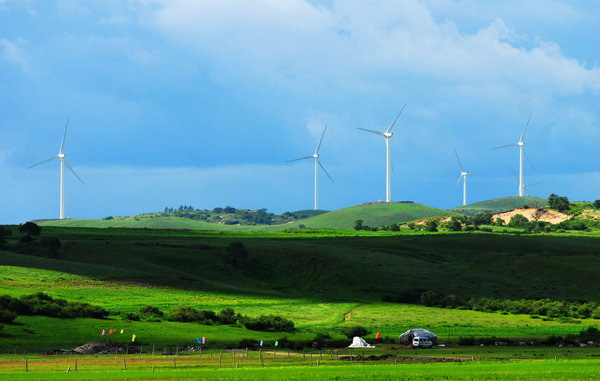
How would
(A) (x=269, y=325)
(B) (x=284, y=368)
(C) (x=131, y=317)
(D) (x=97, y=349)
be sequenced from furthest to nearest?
1. (A) (x=269, y=325)
2. (C) (x=131, y=317)
3. (D) (x=97, y=349)
4. (B) (x=284, y=368)

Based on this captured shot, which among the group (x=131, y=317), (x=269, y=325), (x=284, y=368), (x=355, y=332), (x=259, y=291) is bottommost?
(x=284, y=368)

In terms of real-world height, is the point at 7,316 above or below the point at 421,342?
above

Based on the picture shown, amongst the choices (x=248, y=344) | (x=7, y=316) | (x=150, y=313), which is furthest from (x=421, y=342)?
(x=7, y=316)

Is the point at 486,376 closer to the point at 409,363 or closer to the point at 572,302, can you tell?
the point at 409,363

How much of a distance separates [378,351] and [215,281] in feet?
286

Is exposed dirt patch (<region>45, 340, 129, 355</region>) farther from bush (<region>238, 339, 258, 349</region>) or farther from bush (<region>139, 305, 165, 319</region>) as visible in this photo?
bush (<region>139, 305, 165, 319</region>)

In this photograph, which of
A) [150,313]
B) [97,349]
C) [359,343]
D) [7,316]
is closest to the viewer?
[97,349]

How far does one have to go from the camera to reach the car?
4038 inches

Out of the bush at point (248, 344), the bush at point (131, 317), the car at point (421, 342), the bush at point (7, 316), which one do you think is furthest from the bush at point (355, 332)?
the bush at point (7, 316)

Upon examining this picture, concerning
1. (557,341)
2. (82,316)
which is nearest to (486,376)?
(557,341)

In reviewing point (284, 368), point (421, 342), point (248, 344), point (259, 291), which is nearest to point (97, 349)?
point (248, 344)

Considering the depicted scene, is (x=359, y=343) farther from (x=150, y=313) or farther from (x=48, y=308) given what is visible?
(x=48, y=308)

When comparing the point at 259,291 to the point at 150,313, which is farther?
the point at 259,291

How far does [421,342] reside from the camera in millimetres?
102938
